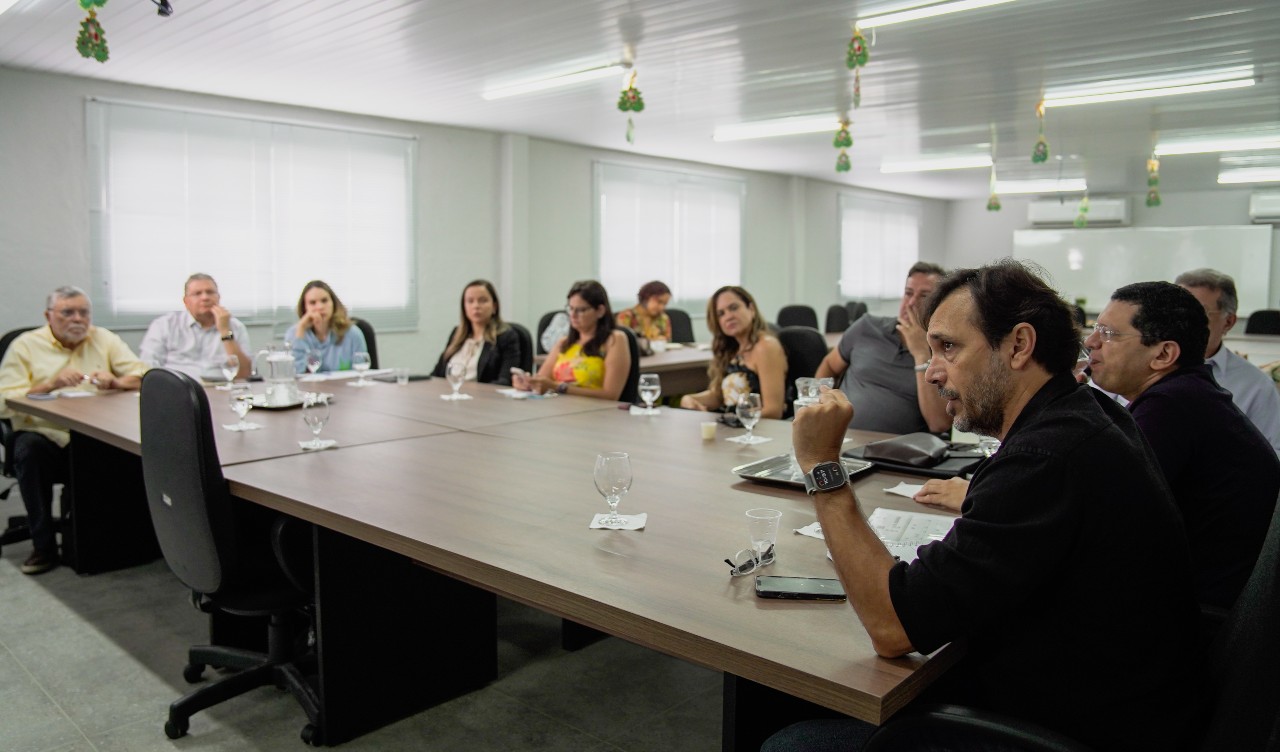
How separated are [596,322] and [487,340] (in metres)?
0.85

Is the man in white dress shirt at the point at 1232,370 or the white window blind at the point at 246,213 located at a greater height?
the white window blind at the point at 246,213

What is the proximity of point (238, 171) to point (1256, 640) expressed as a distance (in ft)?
21.3

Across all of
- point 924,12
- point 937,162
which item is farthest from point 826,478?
point 937,162

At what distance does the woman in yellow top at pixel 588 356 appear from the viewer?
3986mm

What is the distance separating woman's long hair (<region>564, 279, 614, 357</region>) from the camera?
3.98 metres

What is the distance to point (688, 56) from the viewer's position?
496 cm

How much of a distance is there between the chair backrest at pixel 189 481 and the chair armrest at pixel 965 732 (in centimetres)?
167

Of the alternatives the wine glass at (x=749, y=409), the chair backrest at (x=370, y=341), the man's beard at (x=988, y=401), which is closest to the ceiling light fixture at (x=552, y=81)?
the chair backrest at (x=370, y=341)

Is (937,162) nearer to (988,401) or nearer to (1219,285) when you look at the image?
(1219,285)

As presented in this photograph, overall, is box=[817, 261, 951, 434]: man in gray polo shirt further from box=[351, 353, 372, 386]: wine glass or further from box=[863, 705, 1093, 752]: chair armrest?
box=[351, 353, 372, 386]: wine glass

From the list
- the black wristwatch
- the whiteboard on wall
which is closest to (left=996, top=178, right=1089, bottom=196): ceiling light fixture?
the whiteboard on wall

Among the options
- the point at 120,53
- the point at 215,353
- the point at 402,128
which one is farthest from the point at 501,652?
the point at 402,128

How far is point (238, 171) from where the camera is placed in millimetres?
6152

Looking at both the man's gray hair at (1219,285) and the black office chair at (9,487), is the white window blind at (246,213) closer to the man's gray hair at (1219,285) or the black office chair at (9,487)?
the black office chair at (9,487)
